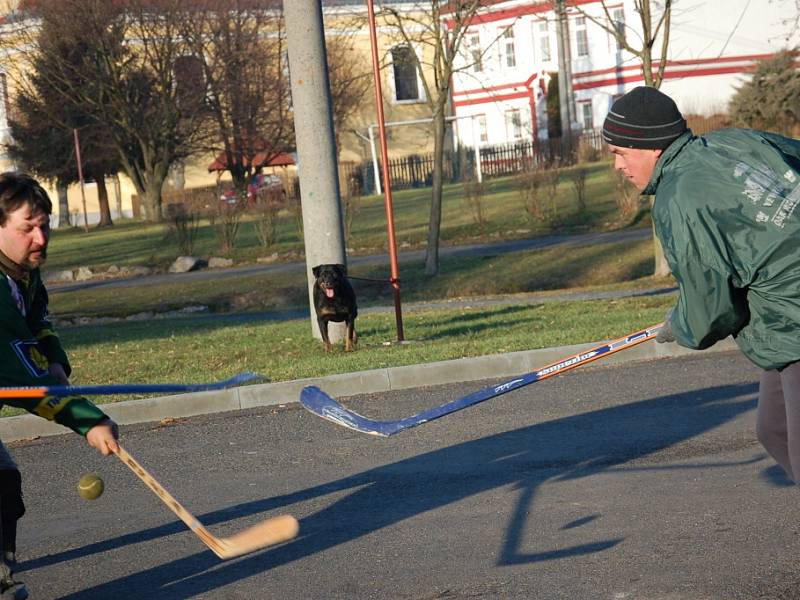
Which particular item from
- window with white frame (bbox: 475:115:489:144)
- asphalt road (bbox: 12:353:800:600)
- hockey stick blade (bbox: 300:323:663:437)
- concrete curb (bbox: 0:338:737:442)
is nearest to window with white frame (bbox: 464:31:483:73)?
concrete curb (bbox: 0:338:737:442)

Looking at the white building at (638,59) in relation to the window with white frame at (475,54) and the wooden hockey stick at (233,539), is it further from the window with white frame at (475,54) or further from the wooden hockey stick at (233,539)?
the wooden hockey stick at (233,539)

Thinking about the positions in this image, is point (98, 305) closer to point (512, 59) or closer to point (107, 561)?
point (107, 561)

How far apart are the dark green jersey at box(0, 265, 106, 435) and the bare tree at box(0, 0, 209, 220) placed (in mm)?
36818

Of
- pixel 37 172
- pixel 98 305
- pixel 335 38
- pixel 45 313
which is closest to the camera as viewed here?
pixel 45 313

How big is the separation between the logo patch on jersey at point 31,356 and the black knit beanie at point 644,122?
2309 millimetres

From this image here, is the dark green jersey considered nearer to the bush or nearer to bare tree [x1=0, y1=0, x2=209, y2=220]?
the bush

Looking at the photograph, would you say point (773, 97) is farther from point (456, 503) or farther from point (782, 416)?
point (782, 416)

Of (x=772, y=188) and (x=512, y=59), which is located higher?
(x=512, y=59)

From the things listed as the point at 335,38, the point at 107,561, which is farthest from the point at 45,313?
the point at 335,38

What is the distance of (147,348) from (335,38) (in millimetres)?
36265

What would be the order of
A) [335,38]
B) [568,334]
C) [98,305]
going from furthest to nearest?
[335,38] < [98,305] < [568,334]

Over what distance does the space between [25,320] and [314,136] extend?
26.3 ft

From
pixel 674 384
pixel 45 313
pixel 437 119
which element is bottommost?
pixel 674 384

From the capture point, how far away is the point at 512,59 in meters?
57.1
